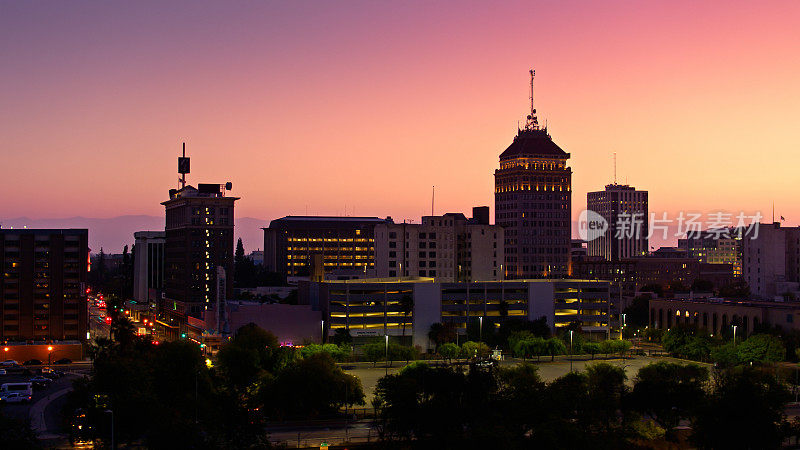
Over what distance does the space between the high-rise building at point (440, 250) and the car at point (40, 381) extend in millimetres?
80465

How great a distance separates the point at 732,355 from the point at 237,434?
7490cm

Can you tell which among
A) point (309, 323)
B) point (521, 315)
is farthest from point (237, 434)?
point (521, 315)

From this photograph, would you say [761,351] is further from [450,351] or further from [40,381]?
[40,381]

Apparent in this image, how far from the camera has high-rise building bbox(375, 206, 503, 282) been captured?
182 meters

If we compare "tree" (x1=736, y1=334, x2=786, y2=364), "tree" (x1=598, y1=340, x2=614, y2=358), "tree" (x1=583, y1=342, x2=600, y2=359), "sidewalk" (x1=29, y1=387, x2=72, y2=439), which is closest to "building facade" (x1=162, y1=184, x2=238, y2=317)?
"sidewalk" (x1=29, y1=387, x2=72, y2=439)

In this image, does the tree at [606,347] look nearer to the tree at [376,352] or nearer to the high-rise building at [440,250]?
the tree at [376,352]

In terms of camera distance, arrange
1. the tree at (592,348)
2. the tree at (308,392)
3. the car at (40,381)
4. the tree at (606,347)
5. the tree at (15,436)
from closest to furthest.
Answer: the tree at (15,436)
the tree at (308,392)
the car at (40,381)
the tree at (606,347)
the tree at (592,348)

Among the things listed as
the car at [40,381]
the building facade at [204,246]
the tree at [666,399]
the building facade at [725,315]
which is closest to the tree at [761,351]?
the building facade at [725,315]

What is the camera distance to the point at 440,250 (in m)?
186

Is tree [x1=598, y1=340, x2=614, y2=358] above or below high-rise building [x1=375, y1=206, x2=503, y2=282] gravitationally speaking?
below

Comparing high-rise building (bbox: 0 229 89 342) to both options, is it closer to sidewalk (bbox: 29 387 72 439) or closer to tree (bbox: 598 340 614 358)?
sidewalk (bbox: 29 387 72 439)

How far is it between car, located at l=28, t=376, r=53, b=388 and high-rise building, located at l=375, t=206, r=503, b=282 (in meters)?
80.5

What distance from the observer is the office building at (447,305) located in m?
139

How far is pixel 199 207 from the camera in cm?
18388
